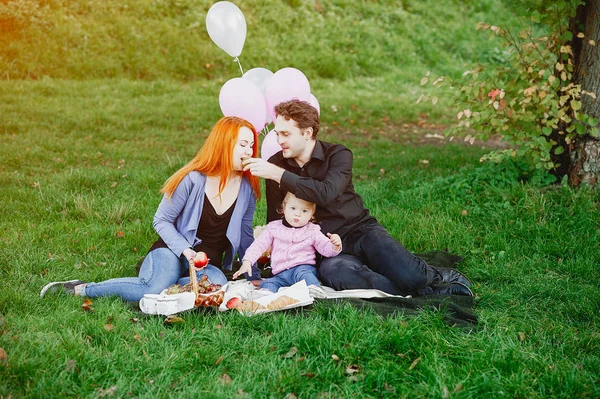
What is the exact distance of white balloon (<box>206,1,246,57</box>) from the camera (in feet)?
16.5

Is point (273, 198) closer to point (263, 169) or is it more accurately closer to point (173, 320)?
point (263, 169)

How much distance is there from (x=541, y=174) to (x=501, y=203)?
2.21 feet

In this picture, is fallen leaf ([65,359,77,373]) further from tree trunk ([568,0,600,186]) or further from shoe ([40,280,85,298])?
tree trunk ([568,0,600,186])

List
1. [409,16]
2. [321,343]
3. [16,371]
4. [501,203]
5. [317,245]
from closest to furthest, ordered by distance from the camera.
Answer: [16,371] < [321,343] < [317,245] < [501,203] < [409,16]

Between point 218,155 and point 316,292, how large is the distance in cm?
116

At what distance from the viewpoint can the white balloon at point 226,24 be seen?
5.04 m

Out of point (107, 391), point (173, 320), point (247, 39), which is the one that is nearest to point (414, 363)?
point (173, 320)

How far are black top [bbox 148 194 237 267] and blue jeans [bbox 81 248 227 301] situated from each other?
0.57ft

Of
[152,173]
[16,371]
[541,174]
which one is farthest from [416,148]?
[16,371]

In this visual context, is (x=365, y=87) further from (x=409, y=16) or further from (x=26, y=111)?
(x=26, y=111)

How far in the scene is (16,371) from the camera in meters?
2.80

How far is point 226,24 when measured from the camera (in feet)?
16.6

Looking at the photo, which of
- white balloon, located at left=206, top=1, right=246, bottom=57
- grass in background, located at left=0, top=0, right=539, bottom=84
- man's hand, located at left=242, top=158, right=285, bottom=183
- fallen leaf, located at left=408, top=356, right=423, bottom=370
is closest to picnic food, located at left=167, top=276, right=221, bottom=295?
man's hand, located at left=242, top=158, right=285, bottom=183

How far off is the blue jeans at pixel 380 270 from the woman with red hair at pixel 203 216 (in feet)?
2.21
